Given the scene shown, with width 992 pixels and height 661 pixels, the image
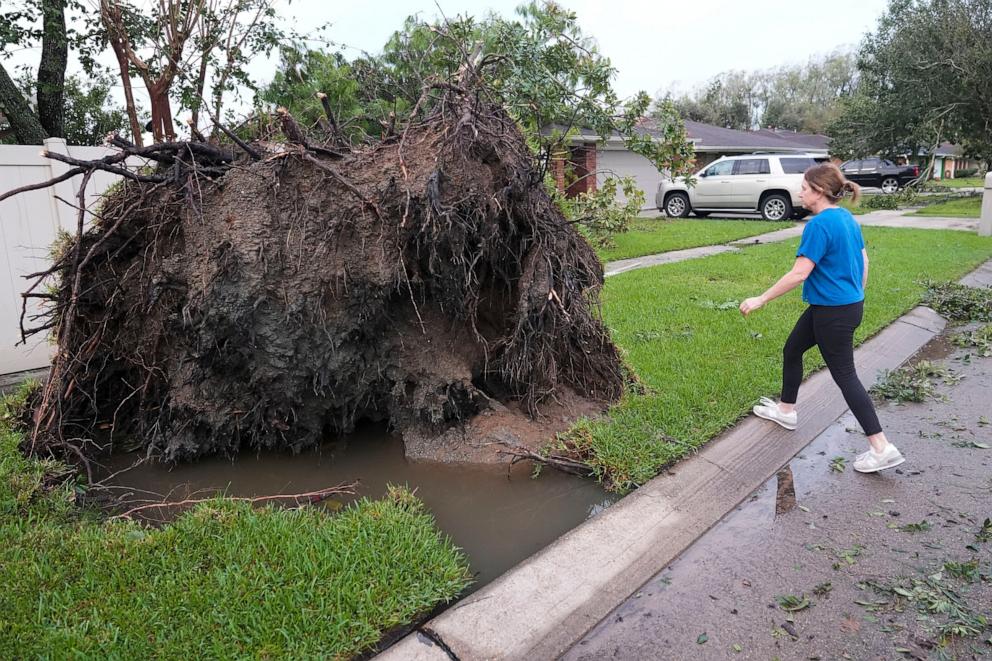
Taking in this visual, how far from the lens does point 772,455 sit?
165 inches

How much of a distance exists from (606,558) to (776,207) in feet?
54.7

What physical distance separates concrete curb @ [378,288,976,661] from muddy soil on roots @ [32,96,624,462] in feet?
3.39

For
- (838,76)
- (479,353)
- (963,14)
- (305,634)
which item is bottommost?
(305,634)

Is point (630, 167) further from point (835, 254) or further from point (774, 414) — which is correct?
point (835, 254)

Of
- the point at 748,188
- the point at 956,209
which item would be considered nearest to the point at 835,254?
the point at 748,188

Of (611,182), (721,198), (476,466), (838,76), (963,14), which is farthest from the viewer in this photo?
(838,76)

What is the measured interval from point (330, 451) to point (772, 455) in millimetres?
3021

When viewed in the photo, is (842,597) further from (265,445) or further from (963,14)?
(963,14)

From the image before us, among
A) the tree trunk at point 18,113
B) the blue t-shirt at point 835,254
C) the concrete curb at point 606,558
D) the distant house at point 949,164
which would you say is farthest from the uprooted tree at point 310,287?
A: the distant house at point 949,164

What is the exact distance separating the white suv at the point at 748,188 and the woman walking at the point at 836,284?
13279 millimetres

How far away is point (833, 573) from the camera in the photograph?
298cm

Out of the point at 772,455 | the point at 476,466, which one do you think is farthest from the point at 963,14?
the point at 476,466

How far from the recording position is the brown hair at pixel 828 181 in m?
3.88

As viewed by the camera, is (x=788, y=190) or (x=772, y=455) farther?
(x=788, y=190)
